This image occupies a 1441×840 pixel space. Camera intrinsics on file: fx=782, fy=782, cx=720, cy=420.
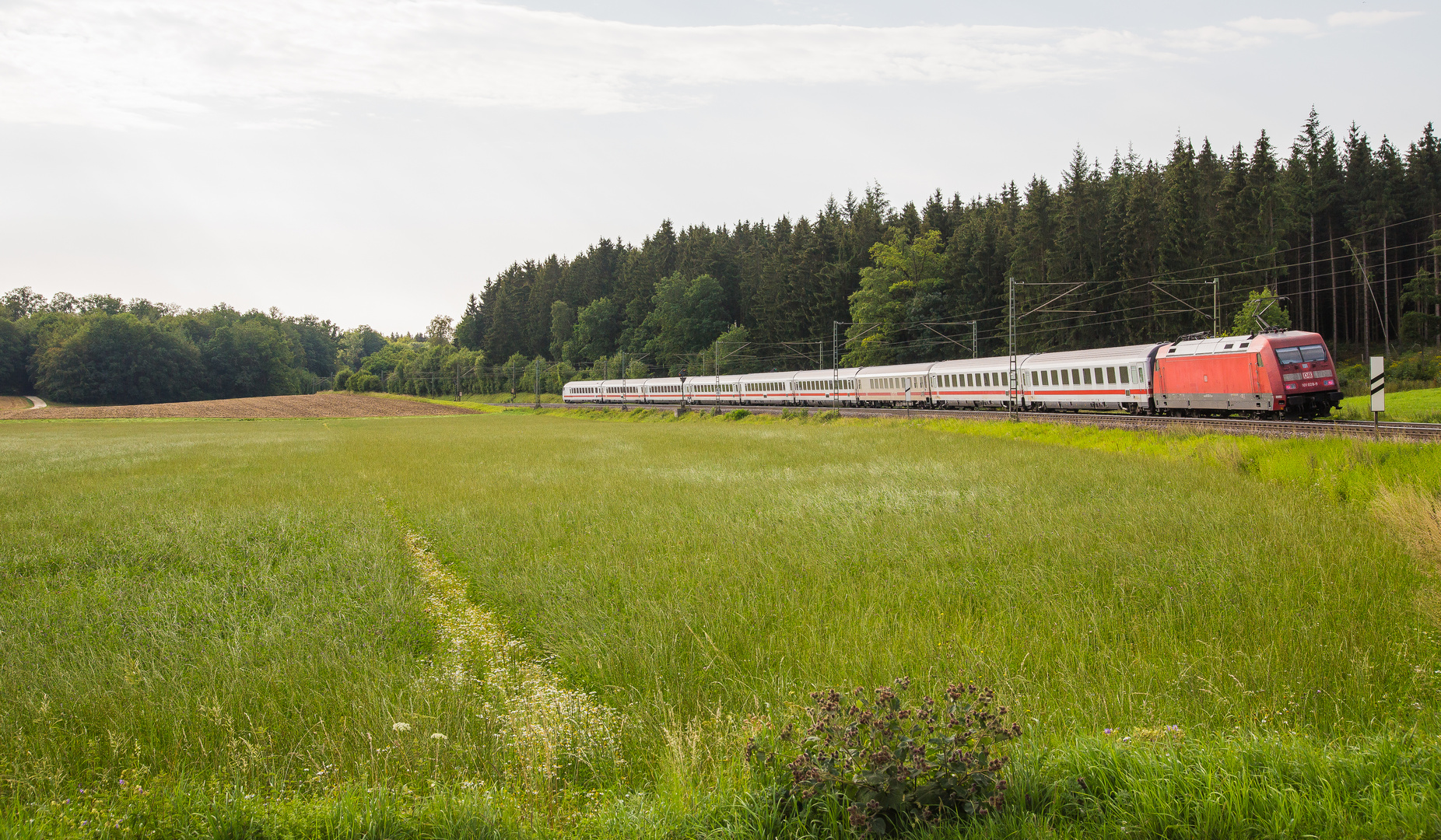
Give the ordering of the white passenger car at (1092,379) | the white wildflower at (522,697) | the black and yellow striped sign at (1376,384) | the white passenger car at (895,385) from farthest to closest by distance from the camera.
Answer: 1. the white passenger car at (895,385)
2. the white passenger car at (1092,379)
3. the black and yellow striped sign at (1376,384)
4. the white wildflower at (522,697)

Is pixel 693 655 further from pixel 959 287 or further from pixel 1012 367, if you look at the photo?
pixel 959 287

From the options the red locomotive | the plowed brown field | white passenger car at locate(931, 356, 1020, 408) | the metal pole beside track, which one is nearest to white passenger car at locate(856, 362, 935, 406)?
white passenger car at locate(931, 356, 1020, 408)

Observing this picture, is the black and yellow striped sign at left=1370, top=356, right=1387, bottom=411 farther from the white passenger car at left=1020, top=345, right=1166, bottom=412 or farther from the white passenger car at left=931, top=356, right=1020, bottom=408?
the white passenger car at left=931, top=356, right=1020, bottom=408

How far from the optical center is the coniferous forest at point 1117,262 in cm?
6278

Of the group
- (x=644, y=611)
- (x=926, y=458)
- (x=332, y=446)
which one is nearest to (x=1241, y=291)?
(x=926, y=458)

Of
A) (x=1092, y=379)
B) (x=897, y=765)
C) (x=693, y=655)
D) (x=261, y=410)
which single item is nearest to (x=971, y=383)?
(x=1092, y=379)

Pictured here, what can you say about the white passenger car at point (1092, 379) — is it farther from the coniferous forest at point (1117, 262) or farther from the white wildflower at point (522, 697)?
the white wildflower at point (522, 697)

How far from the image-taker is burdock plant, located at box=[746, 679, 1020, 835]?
3697mm

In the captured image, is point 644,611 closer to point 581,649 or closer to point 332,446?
point 581,649

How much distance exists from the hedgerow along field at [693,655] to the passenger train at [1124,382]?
1552 centimetres

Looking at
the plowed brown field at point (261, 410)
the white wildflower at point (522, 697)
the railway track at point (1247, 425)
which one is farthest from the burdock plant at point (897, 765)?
the plowed brown field at point (261, 410)

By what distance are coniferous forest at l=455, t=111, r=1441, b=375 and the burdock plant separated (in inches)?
1787

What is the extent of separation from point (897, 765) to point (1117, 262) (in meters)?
72.1

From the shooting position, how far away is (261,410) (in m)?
98.2
